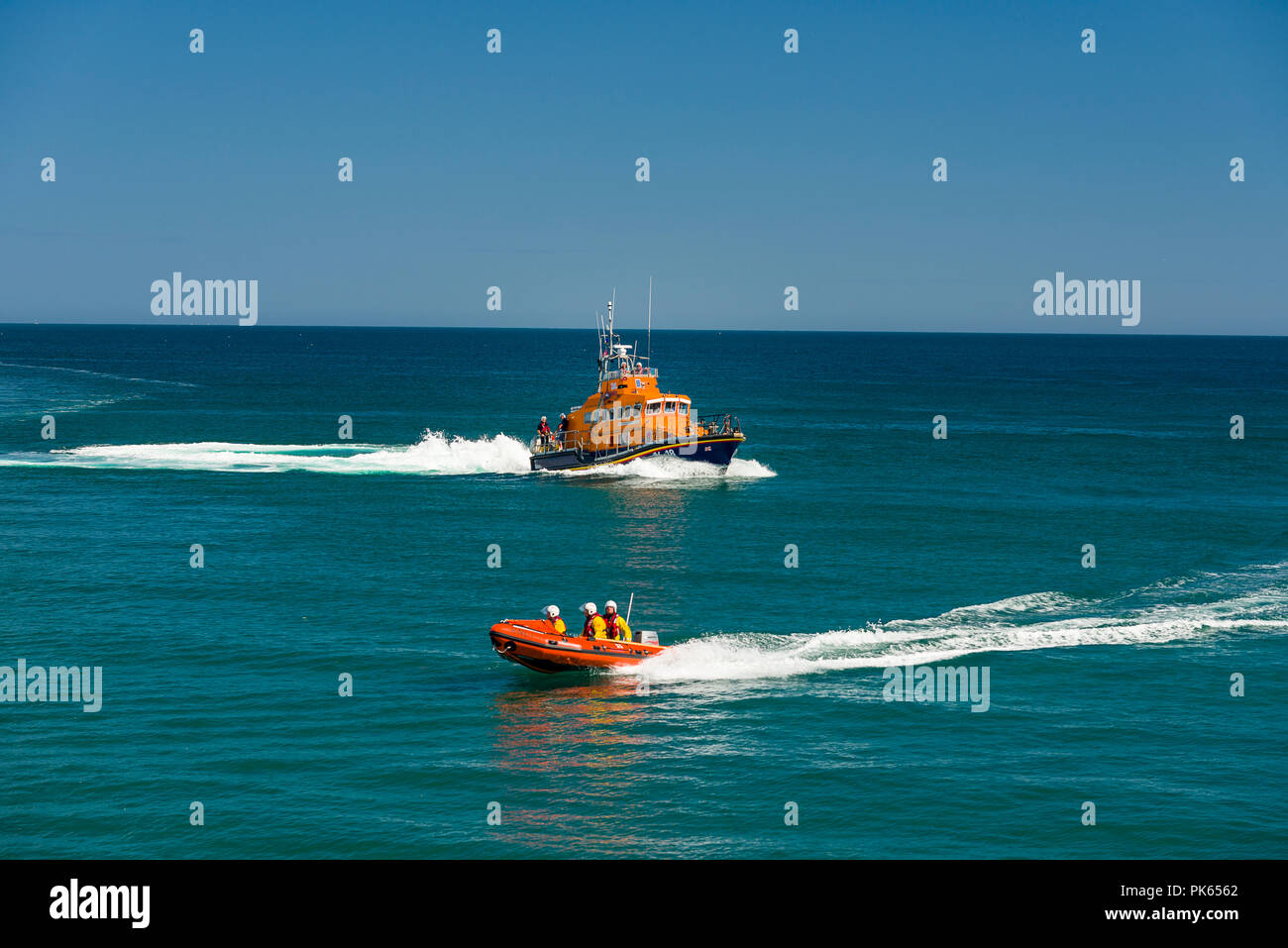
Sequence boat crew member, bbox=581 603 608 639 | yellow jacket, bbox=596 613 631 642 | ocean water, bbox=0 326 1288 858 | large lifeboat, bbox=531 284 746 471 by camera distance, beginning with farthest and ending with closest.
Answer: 1. large lifeboat, bbox=531 284 746 471
2. yellow jacket, bbox=596 613 631 642
3. boat crew member, bbox=581 603 608 639
4. ocean water, bbox=0 326 1288 858

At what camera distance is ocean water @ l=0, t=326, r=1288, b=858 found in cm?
2144

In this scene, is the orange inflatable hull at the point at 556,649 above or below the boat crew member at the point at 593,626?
below

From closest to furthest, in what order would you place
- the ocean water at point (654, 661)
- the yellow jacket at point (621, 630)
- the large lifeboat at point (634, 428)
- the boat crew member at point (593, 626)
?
the ocean water at point (654, 661) < the boat crew member at point (593, 626) < the yellow jacket at point (621, 630) < the large lifeboat at point (634, 428)

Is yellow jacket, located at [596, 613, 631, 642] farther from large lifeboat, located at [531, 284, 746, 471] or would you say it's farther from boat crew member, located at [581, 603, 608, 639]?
large lifeboat, located at [531, 284, 746, 471]

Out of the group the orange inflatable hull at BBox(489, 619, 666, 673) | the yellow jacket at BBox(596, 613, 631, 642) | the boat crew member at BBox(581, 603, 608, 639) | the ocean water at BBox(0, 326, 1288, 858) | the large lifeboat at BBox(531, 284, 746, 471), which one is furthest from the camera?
the large lifeboat at BBox(531, 284, 746, 471)

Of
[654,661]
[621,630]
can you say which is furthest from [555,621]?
[654,661]

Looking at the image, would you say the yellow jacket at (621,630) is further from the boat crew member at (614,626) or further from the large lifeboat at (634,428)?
the large lifeboat at (634,428)

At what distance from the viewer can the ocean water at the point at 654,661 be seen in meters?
21.4

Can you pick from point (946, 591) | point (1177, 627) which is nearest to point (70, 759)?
point (946, 591)

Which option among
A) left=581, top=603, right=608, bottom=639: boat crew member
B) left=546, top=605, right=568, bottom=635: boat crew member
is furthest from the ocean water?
left=546, top=605, right=568, bottom=635: boat crew member

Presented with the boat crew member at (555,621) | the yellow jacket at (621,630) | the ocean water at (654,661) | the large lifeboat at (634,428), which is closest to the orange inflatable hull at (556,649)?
the boat crew member at (555,621)

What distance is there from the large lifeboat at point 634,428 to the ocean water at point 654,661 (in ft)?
4.10

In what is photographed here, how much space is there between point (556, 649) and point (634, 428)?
3419cm

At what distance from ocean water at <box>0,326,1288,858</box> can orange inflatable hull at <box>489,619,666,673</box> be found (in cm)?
53
